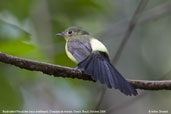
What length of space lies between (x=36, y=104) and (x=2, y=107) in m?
1.11

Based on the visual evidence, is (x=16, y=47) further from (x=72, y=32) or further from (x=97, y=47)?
(x=72, y=32)

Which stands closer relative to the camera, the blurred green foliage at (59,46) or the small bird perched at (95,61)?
the small bird perched at (95,61)

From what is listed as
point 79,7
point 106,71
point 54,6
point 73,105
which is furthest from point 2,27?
point 54,6

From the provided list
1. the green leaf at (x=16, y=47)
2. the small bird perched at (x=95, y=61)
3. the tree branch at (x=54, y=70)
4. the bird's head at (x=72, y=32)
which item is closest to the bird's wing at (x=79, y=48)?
the small bird perched at (x=95, y=61)

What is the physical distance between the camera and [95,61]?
320 centimetres

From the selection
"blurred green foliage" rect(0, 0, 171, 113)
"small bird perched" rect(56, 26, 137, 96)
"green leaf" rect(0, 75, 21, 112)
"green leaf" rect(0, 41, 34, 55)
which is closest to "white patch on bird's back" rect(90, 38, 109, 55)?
"small bird perched" rect(56, 26, 137, 96)

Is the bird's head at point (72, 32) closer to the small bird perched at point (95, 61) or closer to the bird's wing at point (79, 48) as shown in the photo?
the small bird perched at point (95, 61)

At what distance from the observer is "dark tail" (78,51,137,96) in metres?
2.58

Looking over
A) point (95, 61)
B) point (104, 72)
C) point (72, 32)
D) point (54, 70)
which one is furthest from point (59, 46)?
point (54, 70)

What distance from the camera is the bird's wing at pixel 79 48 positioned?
11.2 feet

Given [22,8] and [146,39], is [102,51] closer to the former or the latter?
[22,8]

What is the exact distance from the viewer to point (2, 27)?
2488 mm

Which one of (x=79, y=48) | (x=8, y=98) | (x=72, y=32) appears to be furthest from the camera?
(x=72, y=32)

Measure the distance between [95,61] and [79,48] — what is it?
18.3 inches
